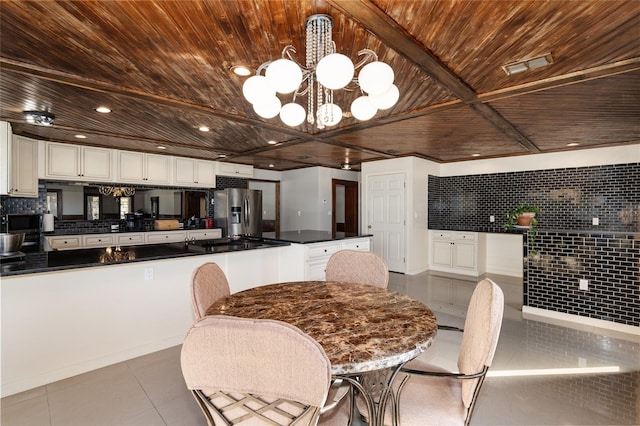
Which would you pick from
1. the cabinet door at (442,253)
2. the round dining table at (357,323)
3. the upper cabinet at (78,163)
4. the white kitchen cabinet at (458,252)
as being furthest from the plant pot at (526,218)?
the upper cabinet at (78,163)

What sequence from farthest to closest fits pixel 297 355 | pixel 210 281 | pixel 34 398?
1. pixel 34 398
2. pixel 210 281
3. pixel 297 355

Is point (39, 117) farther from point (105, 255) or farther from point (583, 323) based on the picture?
point (583, 323)

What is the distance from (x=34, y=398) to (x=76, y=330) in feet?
1.52

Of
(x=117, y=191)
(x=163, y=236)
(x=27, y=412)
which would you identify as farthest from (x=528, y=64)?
(x=117, y=191)

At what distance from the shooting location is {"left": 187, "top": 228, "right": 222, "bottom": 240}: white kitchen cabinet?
18.4ft

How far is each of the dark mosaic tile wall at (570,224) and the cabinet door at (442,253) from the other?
0.42 m

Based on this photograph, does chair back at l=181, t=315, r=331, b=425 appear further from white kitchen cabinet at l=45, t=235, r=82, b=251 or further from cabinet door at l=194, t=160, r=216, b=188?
cabinet door at l=194, t=160, r=216, b=188

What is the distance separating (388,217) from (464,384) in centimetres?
480

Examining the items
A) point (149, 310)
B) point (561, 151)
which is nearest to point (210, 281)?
point (149, 310)

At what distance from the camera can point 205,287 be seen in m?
1.73

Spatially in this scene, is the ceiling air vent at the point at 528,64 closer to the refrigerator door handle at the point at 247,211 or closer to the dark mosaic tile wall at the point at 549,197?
the dark mosaic tile wall at the point at 549,197

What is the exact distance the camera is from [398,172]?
18.9 feet

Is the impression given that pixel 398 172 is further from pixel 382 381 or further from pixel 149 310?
pixel 382 381

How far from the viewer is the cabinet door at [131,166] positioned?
16.2ft
